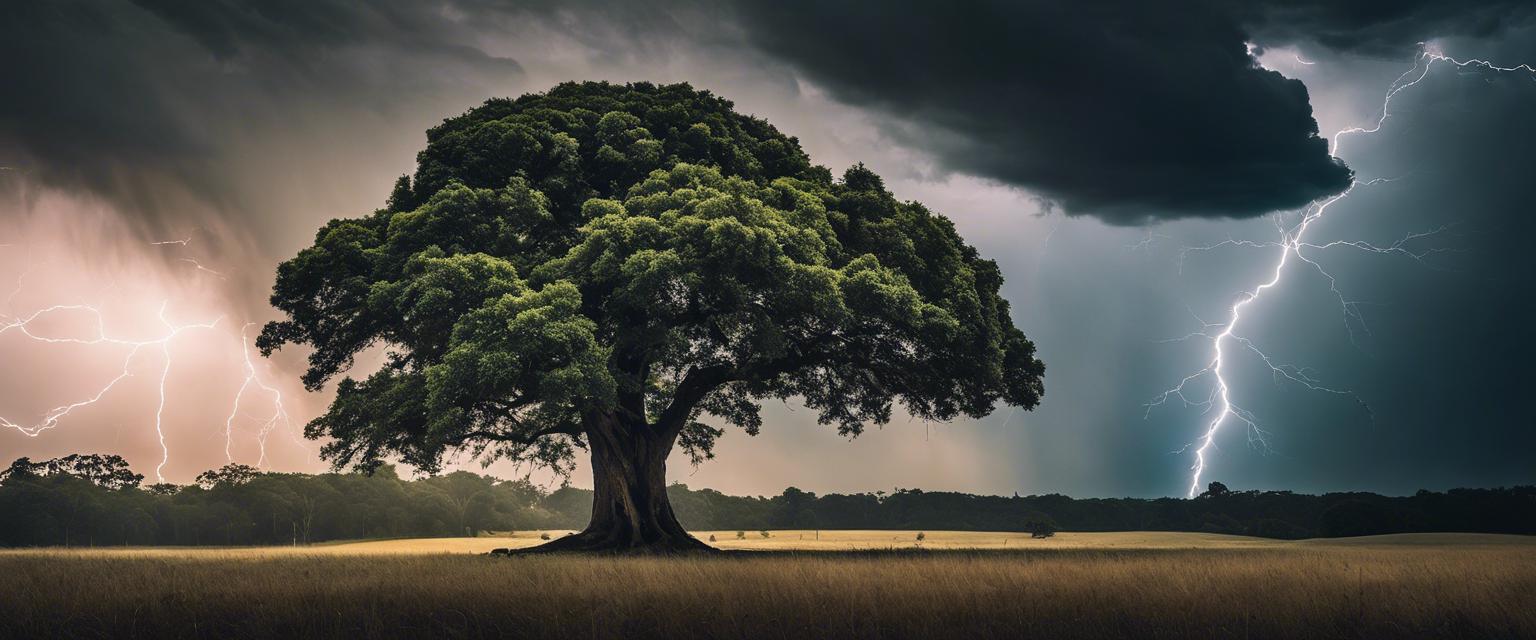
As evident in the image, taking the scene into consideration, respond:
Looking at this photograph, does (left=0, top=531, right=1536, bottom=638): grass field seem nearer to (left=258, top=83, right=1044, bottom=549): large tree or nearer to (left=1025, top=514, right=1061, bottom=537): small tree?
(left=258, top=83, right=1044, bottom=549): large tree

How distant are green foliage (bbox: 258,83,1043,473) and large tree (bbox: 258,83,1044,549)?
0.06 meters

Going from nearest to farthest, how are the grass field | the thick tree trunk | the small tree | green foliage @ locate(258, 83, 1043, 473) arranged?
the grass field
green foliage @ locate(258, 83, 1043, 473)
the thick tree trunk
the small tree

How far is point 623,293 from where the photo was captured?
1886 cm

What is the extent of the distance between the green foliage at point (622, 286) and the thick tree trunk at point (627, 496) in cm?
74

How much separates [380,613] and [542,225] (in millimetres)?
15300

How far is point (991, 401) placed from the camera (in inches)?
1035

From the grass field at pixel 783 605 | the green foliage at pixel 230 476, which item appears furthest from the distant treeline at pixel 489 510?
the grass field at pixel 783 605

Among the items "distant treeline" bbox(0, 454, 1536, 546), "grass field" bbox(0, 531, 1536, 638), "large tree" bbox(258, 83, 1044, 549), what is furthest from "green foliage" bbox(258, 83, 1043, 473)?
"distant treeline" bbox(0, 454, 1536, 546)

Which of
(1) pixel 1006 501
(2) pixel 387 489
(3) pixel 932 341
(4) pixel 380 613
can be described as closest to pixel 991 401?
(3) pixel 932 341

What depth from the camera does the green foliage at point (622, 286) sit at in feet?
59.7

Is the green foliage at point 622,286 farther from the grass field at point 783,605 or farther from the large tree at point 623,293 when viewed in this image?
the grass field at point 783,605

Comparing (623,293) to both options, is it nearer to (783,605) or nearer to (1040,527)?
(783,605)

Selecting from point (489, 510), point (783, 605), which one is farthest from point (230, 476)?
point (783, 605)

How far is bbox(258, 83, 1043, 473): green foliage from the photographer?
59.7ft
